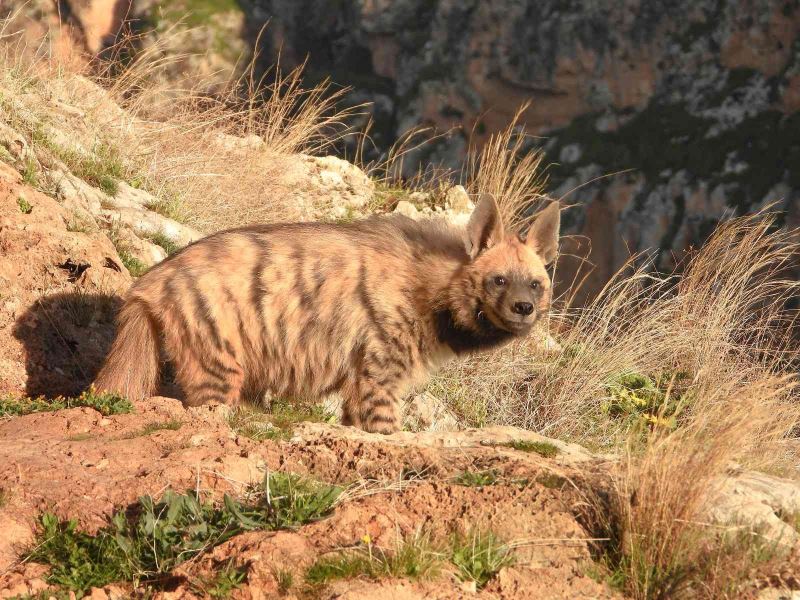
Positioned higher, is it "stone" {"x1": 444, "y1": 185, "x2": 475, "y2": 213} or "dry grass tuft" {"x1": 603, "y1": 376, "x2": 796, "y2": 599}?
"dry grass tuft" {"x1": 603, "y1": 376, "x2": 796, "y2": 599}

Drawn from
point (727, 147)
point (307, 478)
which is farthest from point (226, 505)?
point (727, 147)

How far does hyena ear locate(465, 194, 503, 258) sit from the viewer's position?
6211mm

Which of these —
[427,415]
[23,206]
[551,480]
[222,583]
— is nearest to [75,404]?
[23,206]

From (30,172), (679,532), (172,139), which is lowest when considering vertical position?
(679,532)

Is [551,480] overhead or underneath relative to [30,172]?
underneath

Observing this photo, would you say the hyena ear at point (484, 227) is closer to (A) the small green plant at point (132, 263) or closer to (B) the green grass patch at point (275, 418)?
(B) the green grass patch at point (275, 418)

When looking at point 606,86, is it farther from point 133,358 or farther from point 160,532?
point 160,532

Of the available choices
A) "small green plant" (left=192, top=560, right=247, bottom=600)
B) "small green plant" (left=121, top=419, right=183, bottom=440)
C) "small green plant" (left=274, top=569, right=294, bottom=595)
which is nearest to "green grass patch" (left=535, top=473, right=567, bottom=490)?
"small green plant" (left=274, top=569, right=294, bottom=595)

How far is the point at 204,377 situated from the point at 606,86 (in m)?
44.6

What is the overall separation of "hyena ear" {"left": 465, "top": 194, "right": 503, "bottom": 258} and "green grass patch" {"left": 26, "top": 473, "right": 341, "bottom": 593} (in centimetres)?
236

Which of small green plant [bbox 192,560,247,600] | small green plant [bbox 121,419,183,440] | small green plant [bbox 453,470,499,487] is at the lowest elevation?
A: small green plant [bbox 121,419,183,440]

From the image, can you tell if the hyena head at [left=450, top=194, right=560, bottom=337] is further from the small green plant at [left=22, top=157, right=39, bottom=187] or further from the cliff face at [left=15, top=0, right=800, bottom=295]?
the cliff face at [left=15, top=0, right=800, bottom=295]

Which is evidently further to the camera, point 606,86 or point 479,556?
point 606,86

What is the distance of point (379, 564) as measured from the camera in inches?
154
